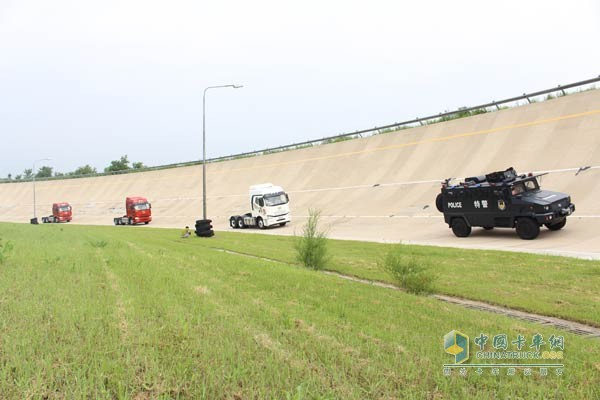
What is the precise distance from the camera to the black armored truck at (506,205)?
1755 centimetres

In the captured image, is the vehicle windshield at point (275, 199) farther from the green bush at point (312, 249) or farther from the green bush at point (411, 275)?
the green bush at point (411, 275)

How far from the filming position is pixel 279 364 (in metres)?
3.90

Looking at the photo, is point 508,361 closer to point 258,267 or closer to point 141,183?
point 258,267

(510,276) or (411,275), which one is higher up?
(411,275)

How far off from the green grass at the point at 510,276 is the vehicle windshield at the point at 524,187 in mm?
5051

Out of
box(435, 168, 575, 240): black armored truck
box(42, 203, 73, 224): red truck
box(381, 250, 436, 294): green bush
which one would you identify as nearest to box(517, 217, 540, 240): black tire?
box(435, 168, 575, 240): black armored truck

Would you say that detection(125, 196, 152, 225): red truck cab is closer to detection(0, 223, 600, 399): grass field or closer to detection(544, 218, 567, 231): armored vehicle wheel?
detection(0, 223, 600, 399): grass field

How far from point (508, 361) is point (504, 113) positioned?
32.8 meters

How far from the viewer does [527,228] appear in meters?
17.9

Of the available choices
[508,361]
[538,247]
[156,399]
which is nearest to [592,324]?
[508,361]

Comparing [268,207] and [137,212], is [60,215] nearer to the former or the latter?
[137,212]

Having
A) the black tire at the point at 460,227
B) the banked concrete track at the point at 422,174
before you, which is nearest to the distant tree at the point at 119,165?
the banked concrete track at the point at 422,174

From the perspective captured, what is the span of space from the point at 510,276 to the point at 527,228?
339 inches

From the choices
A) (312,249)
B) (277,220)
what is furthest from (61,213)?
(312,249)
